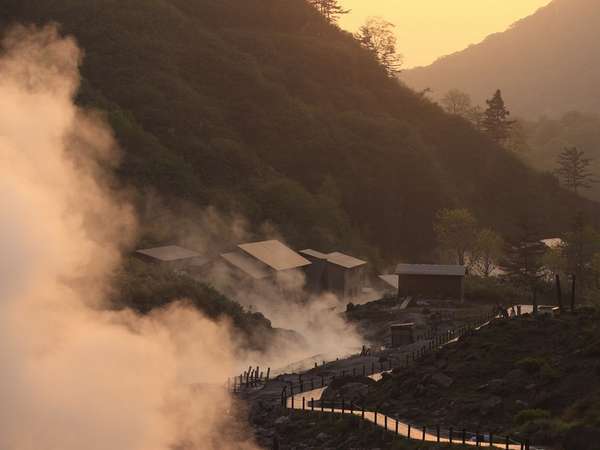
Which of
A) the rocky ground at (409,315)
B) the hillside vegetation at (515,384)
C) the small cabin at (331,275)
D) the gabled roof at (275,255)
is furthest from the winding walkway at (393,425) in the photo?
the small cabin at (331,275)

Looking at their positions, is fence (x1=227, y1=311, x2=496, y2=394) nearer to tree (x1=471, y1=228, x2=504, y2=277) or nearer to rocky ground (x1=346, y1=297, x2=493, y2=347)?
rocky ground (x1=346, y1=297, x2=493, y2=347)

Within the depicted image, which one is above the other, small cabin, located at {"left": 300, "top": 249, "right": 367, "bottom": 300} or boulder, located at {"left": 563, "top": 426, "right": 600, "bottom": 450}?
small cabin, located at {"left": 300, "top": 249, "right": 367, "bottom": 300}

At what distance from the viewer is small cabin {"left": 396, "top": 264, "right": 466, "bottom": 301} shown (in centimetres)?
10819

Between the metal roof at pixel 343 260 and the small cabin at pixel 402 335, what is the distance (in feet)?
113

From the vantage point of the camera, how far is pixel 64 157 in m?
120

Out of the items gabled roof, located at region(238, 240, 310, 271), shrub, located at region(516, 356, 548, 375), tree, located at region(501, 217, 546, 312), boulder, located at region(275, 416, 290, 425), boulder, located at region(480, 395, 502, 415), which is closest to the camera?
boulder, located at region(480, 395, 502, 415)

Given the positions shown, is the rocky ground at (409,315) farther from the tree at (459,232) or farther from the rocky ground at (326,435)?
the rocky ground at (326,435)

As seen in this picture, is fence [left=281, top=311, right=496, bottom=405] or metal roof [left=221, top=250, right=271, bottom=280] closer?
fence [left=281, top=311, right=496, bottom=405]

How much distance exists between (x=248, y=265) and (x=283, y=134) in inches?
2275

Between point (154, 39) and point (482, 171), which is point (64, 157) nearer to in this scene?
point (154, 39)

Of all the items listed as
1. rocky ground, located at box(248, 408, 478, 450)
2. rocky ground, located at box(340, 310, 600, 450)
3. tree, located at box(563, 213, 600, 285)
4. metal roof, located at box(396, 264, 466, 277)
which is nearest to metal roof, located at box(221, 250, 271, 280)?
metal roof, located at box(396, 264, 466, 277)

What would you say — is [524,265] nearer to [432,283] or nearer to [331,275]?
[432,283]

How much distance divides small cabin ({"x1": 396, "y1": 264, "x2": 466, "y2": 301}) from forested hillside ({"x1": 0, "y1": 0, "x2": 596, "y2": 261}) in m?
23.1

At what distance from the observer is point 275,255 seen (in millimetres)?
110625
